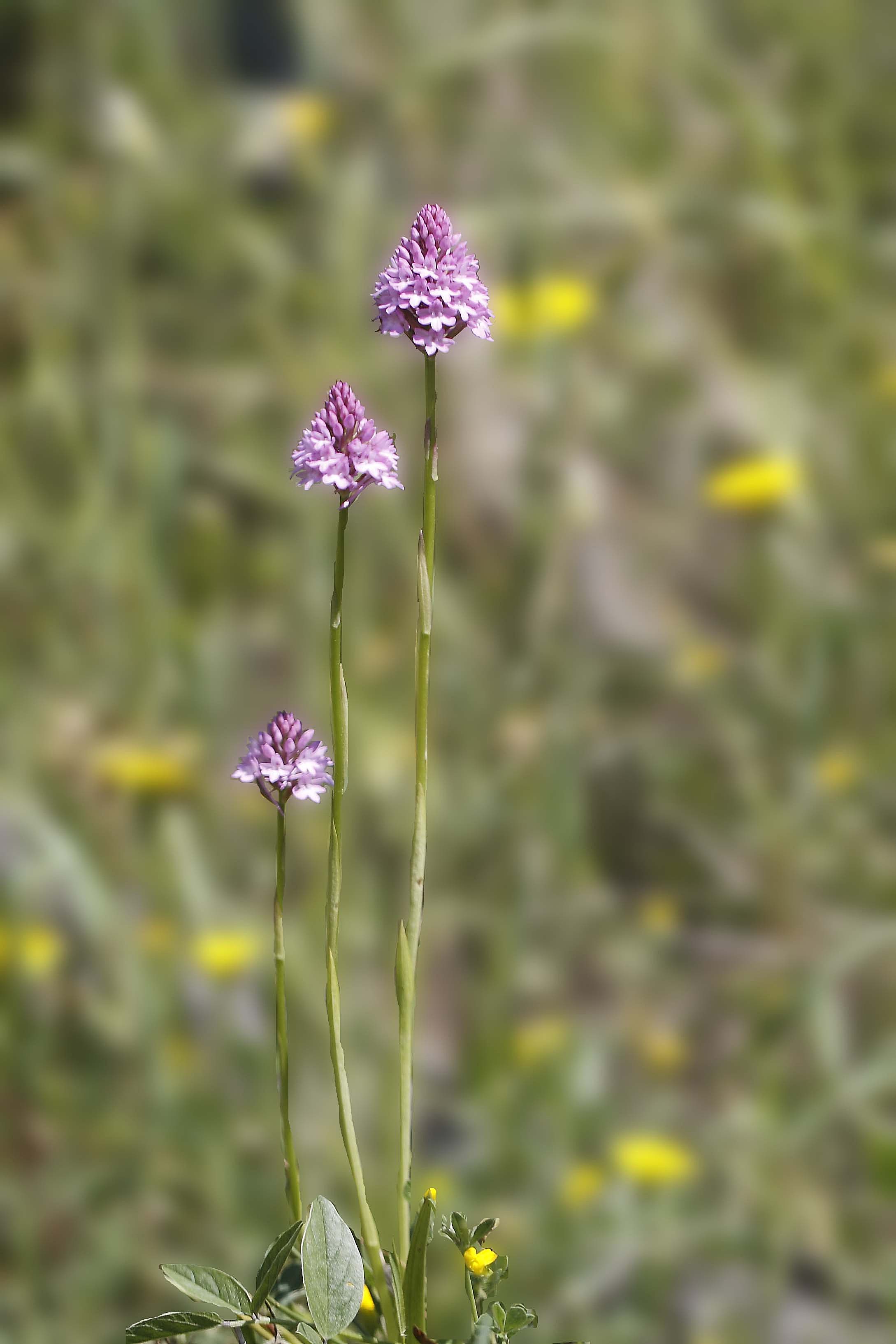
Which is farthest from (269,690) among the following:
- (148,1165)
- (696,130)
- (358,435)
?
(358,435)

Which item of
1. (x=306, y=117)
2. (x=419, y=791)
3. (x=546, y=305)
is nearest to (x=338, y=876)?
(x=419, y=791)

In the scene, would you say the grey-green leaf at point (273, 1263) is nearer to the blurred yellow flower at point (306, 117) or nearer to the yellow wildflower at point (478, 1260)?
the yellow wildflower at point (478, 1260)

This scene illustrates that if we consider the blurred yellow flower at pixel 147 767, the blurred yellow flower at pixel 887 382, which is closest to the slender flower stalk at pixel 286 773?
the blurred yellow flower at pixel 147 767

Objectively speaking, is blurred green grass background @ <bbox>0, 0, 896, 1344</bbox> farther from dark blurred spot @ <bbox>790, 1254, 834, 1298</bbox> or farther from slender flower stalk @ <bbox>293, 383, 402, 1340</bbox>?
slender flower stalk @ <bbox>293, 383, 402, 1340</bbox>

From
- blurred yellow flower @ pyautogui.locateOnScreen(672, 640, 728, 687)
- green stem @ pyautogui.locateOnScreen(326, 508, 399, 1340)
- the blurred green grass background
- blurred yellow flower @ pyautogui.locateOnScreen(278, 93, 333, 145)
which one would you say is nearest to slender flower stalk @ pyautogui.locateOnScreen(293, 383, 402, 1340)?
green stem @ pyautogui.locateOnScreen(326, 508, 399, 1340)

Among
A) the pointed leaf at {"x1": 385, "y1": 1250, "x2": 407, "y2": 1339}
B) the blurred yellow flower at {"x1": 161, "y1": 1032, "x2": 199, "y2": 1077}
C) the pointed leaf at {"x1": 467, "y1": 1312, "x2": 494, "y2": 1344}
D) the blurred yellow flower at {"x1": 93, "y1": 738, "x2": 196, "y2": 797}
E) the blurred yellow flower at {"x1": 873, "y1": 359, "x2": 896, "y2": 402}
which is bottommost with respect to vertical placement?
the pointed leaf at {"x1": 467, "y1": 1312, "x2": 494, "y2": 1344}

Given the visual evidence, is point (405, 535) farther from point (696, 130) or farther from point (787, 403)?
point (696, 130)
